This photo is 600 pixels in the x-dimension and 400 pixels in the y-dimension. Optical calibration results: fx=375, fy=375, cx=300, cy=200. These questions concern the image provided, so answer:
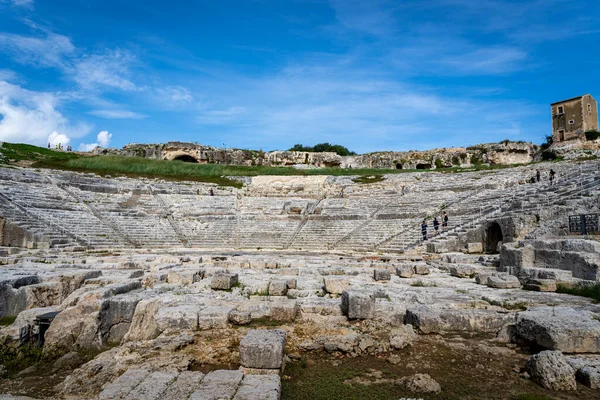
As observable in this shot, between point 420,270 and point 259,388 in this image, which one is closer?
point 259,388

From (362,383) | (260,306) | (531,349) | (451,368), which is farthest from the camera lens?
(260,306)

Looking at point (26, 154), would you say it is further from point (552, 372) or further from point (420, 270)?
point (552, 372)

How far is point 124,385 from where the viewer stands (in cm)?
384

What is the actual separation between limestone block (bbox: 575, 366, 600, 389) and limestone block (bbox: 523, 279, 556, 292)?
4.74 m

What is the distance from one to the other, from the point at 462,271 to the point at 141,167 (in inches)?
1481

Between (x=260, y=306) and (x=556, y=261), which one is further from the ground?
(x=556, y=261)

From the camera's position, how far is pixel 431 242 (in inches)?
725

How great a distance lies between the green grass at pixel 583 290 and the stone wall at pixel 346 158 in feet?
130

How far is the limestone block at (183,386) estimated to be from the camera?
11.9 feet

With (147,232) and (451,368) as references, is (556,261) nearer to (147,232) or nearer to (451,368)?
(451,368)

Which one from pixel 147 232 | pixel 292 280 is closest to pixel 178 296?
pixel 292 280

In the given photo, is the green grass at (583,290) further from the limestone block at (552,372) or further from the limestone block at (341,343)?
the limestone block at (341,343)

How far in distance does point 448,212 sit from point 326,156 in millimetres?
29616

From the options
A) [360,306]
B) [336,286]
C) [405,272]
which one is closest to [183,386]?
[360,306]
